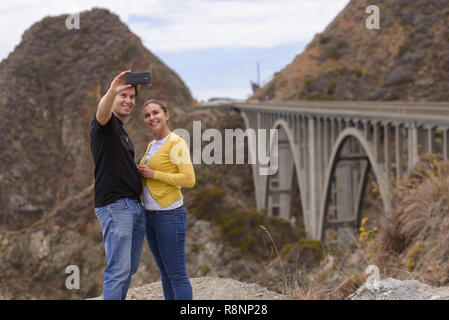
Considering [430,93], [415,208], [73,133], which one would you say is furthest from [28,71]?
[415,208]

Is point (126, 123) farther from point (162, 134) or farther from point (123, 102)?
point (123, 102)

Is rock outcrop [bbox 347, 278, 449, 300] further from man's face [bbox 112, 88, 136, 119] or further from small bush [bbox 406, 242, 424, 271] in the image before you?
man's face [bbox 112, 88, 136, 119]

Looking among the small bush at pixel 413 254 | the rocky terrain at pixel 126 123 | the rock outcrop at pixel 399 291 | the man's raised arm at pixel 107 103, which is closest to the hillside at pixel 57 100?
the rocky terrain at pixel 126 123

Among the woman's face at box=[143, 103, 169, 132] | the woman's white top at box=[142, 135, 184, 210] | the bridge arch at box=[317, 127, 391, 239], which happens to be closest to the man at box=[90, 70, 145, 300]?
the woman's white top at box=[142, 135, 184, 210]

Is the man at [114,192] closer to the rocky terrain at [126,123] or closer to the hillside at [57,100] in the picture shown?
the rocky terrain at [126,123]

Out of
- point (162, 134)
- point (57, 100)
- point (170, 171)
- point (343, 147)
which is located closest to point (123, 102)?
point (162, 134)

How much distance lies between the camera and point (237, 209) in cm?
3052

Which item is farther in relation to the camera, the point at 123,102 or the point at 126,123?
the point at 126,123

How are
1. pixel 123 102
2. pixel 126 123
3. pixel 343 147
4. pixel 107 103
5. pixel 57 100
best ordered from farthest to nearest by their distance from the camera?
pixel 57 100 → pixel 126 123 → pixel 343 147 → pixel 123 102 → pixel 107 103

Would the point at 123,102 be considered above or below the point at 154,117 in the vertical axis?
above

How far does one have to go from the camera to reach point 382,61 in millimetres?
59344

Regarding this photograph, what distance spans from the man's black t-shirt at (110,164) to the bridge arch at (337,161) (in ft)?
36.5

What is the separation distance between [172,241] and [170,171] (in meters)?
0.60
